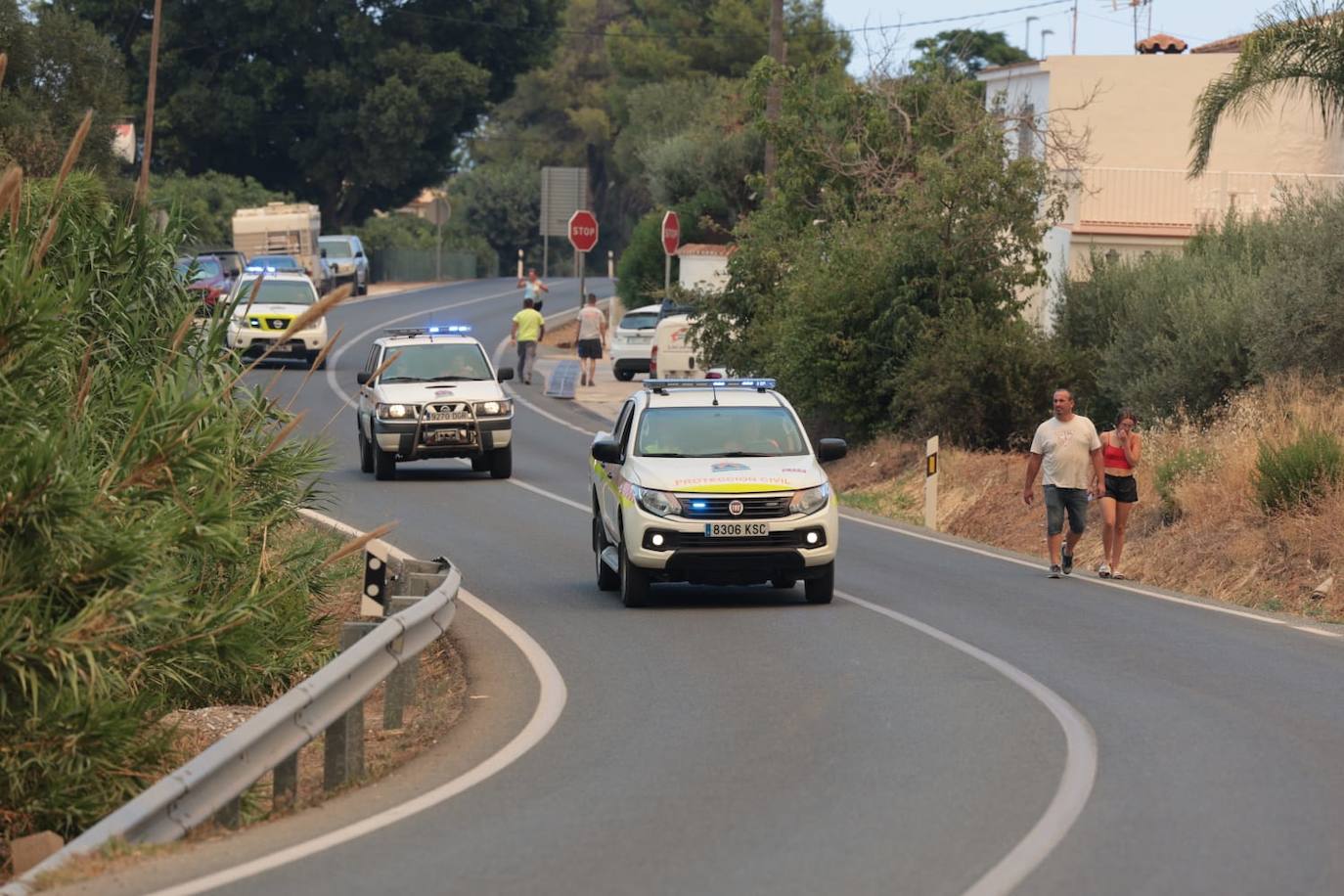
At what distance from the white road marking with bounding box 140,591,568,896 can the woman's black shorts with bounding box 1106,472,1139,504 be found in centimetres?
701

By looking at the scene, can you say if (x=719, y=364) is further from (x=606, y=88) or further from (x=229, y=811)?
(x=606, y=88)

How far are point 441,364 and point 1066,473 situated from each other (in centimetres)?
1187

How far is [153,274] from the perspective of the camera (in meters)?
15.6

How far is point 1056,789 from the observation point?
927cm

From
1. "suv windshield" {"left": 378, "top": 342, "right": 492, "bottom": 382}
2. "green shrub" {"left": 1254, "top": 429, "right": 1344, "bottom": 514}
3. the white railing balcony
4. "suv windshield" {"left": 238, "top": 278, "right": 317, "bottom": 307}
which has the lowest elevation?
"green shrub" {"left": 1254, "top": 429, "right": 1344, "bottom": 514}

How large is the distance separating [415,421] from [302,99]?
191 feet

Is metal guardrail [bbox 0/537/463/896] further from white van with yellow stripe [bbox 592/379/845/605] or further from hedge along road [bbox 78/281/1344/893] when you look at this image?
white van with yellow stripe [bbox 592/379/845/605]

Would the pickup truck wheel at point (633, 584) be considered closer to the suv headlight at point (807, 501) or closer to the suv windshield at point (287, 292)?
the suv headlight at point (807, 501)

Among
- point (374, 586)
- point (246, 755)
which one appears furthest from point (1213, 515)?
point (246, 755)

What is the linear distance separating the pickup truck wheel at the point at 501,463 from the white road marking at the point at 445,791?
13290mm

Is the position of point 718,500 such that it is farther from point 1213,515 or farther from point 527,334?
point 527,334

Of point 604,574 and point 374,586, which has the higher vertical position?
point 374,586

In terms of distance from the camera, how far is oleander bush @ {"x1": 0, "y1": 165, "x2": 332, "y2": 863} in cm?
974

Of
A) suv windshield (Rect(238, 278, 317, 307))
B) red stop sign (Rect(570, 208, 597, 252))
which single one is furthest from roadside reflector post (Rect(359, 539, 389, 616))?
red stop sign (Rect(570, 208, 597, 252))
